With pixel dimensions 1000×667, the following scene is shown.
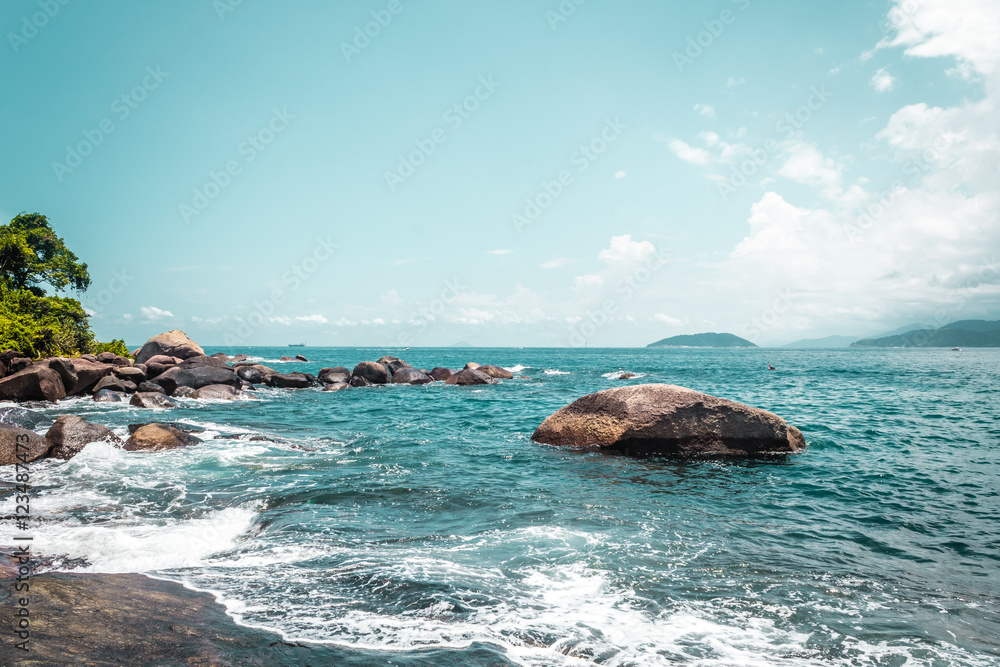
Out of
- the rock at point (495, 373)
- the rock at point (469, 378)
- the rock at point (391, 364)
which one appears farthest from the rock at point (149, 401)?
the rock at point (495, 373)

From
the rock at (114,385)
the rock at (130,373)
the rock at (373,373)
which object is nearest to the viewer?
the rock at (114,385)

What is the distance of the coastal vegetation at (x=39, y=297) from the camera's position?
26.2 meters

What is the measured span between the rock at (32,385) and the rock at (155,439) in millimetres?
12172

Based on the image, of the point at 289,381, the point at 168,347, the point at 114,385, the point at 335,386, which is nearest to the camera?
the point at 114,385

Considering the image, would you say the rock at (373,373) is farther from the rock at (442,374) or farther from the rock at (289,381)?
the rock at (442,374)

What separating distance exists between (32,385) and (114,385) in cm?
380

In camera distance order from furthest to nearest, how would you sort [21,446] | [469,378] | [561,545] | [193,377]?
[469,378], [193,377], [21,446], [561,545]

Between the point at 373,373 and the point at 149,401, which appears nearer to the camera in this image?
the point at 149,401

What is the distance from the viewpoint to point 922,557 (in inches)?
257

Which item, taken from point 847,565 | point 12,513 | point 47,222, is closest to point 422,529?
point 847,565

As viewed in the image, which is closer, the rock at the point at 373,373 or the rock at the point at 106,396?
the rock at the point at 106,396

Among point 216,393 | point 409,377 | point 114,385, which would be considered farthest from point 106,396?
point 409,377

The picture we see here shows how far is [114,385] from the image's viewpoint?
24.2 meters

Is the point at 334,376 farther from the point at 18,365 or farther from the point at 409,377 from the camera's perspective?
the point at 18,365
